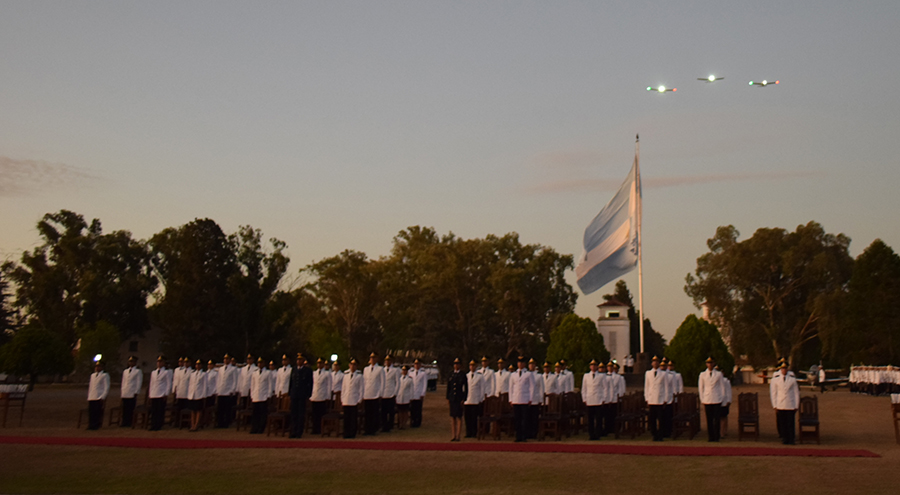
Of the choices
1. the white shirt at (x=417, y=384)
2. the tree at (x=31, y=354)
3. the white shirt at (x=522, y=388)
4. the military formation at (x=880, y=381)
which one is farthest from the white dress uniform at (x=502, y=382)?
the tree at (x=31, y=354)

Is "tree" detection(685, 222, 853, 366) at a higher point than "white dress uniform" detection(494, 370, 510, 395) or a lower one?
higher

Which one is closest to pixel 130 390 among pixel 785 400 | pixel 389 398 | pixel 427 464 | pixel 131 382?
pixel 131 382

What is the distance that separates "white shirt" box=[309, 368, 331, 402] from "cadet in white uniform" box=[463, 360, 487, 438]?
315 cm

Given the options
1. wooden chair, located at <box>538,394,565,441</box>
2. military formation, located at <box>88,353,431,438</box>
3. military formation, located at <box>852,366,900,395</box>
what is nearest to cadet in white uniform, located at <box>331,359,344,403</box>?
military formation, located at <box>88,353,431,438</box>

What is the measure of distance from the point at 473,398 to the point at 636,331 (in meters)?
58.1

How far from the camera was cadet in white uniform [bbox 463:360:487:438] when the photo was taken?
57.6 ft

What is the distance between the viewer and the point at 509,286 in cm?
6756

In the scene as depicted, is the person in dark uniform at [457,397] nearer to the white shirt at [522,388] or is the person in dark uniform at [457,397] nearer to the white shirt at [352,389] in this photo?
the white shirt at [522,388]

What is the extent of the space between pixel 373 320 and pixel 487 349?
12.9 m

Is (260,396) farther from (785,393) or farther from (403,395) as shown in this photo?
(785,393)

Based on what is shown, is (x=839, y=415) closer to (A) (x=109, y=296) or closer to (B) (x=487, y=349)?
(B) (x=487, y=349)

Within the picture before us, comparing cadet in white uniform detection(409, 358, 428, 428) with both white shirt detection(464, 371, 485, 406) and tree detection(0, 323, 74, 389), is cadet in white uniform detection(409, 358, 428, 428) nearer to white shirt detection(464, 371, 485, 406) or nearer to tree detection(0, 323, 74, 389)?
white shirt detection(464, 371, 485, 406)

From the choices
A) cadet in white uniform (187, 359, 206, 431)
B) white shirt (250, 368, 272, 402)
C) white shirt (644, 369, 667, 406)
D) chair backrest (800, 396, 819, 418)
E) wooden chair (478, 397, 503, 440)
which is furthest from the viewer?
cadet in white uniform (187, 359, 206, 431)

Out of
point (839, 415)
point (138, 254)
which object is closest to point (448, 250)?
point (138, 254)
